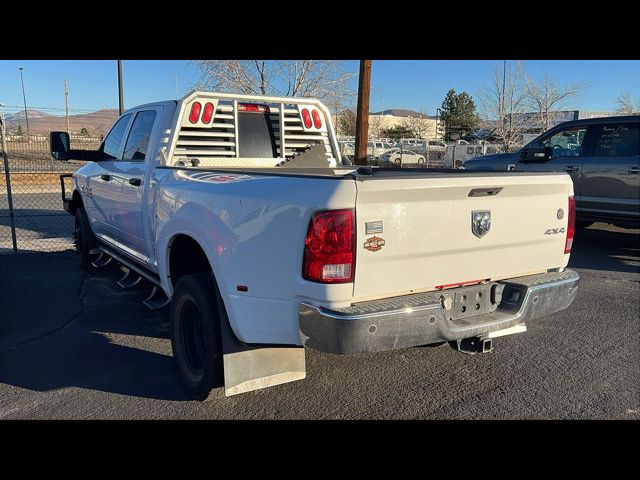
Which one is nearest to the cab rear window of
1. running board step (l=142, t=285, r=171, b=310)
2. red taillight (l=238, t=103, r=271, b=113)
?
red taillight (l=238, t=103, r=271, b=113)

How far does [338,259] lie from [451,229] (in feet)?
2.62

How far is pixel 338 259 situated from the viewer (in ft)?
8.94

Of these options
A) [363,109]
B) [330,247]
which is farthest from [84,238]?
[363,109]

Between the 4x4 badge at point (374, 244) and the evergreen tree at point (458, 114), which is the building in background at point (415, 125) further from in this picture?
the 4x4 badge at point (374, 244)

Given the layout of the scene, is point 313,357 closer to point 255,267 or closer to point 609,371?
point 255,267

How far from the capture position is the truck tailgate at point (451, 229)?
281 centimetres

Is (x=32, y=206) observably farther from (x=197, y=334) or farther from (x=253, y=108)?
(x=197, y=334)

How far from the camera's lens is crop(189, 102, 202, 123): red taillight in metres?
4.79

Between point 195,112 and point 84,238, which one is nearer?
point 195,112

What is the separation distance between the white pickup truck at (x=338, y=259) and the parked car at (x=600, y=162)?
5.43m

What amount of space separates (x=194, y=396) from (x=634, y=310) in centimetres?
489

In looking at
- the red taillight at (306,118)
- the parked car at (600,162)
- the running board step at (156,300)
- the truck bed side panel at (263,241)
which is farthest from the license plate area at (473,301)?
the parked car at (600,162)

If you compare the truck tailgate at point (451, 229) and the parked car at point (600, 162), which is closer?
the truck tailgate at point (451, 229)

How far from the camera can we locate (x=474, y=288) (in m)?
3.27
